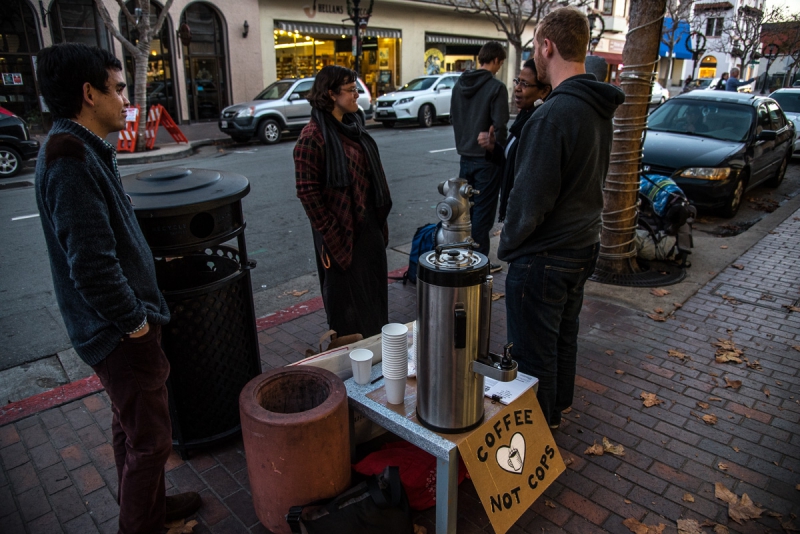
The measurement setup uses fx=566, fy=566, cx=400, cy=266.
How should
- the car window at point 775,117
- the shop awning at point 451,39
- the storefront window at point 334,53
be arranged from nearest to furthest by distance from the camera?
the car window at point 775,117 < the storefront window at point 334,53 < the shop awning at point 451,39

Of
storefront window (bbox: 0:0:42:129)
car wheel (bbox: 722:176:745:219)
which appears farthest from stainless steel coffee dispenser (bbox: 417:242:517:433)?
storefront window (bbox: 0:0:42:129)

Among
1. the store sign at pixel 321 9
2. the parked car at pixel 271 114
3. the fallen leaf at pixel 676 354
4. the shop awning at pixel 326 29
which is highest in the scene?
the store sign at pixel 321 9

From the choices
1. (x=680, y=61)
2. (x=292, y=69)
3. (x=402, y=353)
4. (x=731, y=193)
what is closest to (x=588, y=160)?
(x=402, y=353)

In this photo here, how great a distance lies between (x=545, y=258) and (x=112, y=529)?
95.4 inches

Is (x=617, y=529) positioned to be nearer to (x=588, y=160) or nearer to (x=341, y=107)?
(x=588, y=160)

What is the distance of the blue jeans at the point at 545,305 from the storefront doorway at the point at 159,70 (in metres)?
18.5

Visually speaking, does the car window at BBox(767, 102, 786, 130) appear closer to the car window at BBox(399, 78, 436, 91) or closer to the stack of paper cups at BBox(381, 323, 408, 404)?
the stack of paper cups at BBox(381, 323, 408, 404)

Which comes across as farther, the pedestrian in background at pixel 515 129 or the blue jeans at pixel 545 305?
the pedestrian in background at pixel 515 129

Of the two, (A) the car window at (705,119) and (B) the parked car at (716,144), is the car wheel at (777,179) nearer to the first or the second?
(B) the parked car at (716,144)

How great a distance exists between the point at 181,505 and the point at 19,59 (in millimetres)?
18133

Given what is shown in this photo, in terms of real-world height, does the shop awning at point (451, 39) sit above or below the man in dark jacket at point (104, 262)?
above

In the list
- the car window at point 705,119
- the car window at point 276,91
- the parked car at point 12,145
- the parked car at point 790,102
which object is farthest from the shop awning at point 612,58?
the parked car at point 12,145

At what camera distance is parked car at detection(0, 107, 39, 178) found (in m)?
11.0

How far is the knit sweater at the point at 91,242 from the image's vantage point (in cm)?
194
